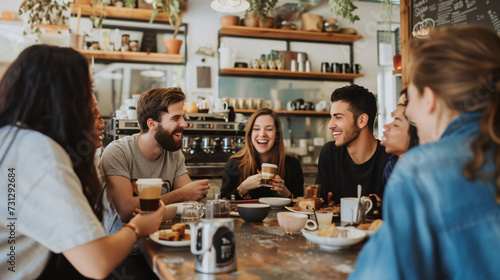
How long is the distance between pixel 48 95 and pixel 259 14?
441 cm

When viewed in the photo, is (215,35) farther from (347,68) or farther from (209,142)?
(347,68)

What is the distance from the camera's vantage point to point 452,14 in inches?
121

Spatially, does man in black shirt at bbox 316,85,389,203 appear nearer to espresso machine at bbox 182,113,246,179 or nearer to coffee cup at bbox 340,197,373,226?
coffee cup at bbox 340,197,373,226

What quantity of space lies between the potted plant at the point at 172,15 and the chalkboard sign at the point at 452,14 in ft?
9.14

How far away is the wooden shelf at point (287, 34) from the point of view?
5.38 m

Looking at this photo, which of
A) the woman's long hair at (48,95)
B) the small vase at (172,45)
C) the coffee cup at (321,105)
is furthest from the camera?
the coffee cup at (321,105)

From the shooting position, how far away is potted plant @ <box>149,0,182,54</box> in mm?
4817

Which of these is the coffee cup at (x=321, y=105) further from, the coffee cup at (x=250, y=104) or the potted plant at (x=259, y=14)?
the potted plant at (x=259, y=14)

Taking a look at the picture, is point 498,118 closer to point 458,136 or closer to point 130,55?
point 458,136

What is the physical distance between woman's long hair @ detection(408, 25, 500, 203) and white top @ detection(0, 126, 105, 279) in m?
0.99

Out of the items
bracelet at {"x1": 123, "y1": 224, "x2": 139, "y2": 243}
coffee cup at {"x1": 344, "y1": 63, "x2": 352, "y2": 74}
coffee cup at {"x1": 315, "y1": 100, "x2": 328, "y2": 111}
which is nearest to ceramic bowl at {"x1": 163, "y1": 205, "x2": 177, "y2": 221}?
bracelet at {"x1": 123, "y1": 224, "x2": 139, "y2": 243}

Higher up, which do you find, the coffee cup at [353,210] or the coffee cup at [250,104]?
the coffee cup at [250,104]

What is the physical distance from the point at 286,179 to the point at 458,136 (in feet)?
7.76

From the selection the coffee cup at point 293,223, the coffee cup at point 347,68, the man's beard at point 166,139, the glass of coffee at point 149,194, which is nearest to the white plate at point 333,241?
the coffee cup at point 293,223
